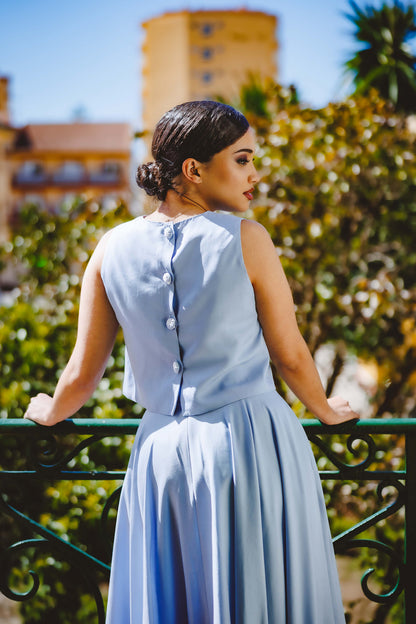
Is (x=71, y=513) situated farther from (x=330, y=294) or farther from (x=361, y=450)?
(x=330, y=294)

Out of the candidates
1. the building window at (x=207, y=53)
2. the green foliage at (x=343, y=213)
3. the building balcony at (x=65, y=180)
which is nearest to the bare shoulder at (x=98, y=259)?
the green foliage at (x=343, y=213)

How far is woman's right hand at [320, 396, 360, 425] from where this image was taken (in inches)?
66.2

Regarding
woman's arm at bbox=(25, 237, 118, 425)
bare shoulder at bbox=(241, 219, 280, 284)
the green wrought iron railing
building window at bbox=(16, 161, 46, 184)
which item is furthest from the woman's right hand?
building window at bbox=(16, 161, 46, 184)

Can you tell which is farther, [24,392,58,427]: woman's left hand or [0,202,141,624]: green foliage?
[0,202,141,624]: green foliage

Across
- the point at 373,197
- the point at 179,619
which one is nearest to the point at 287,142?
the point at 373,197

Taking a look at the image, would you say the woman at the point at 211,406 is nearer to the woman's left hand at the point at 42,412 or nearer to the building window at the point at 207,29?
the woman's left hand at the point at 42,412

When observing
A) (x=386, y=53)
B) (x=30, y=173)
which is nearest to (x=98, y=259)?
(x=386, y=53)

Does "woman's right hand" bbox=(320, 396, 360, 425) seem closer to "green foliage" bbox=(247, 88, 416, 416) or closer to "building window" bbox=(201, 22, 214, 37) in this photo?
"green foliage" bbox=(247, 88, 416, 416)

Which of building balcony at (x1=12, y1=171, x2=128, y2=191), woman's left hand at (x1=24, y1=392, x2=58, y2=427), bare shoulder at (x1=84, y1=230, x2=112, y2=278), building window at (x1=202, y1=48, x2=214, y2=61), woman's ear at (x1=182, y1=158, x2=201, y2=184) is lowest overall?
building balcony at (x1=12, y1=171, x2=128, y2=191)

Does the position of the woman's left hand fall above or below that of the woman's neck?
below

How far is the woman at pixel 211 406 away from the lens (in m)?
1.39

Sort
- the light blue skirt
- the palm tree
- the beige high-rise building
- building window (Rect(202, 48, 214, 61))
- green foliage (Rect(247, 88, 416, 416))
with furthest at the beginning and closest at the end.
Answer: building window (Rect(202, 48, 214, 61)) → the beige high-rise building → the palm tree → green foliage (Rect(247, 88, 416, 416)) → the light blue skirt

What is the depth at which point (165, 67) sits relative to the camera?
45.6 meters

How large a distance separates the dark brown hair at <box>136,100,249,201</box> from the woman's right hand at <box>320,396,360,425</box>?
727 millimetres
